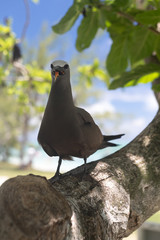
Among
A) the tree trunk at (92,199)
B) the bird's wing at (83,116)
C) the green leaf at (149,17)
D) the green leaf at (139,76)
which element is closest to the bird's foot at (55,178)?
the tree trunk at (92,199)

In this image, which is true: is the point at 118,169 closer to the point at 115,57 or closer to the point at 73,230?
the point at 73,230

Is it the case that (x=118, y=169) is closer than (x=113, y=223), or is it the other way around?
(x=113, y=223)

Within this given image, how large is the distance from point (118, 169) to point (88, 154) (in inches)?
5.2

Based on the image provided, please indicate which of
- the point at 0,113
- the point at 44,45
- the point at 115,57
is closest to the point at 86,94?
the point at 44,45

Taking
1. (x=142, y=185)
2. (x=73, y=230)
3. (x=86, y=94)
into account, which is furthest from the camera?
(x=86, y=94)

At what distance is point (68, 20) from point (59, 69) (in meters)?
0.47

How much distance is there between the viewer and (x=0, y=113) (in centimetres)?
1409

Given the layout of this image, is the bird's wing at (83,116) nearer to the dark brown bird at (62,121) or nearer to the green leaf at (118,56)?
the dark brown bird at (62,121)

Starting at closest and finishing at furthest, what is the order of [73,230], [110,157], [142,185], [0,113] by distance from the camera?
[73,230] → [142,185] → [110,157] → [0,113]

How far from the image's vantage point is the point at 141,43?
1268 mm

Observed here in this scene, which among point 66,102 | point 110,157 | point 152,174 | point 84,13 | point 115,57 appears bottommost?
point 152,174

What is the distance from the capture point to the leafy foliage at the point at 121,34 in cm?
123

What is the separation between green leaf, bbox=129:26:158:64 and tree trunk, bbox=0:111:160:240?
0.37 meters

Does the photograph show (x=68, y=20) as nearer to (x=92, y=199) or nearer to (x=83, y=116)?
(x=83, y=116)
